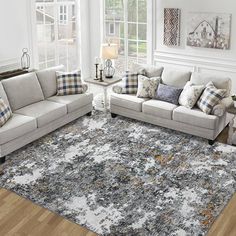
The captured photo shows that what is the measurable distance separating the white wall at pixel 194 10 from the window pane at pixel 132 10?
0.58 meters

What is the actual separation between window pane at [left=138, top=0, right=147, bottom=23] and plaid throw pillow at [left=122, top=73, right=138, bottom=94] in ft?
5.16

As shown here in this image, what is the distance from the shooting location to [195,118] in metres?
5.55

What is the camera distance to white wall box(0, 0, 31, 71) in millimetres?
6344

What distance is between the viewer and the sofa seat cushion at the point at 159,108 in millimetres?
5836

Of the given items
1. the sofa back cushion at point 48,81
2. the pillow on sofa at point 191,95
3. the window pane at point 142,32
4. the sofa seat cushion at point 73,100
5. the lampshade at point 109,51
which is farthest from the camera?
the window pane at point 142,32

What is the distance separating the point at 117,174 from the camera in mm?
4715

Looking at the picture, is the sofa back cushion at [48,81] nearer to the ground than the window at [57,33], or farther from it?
nearer to the ground

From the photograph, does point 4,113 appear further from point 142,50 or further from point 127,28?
point 127,28

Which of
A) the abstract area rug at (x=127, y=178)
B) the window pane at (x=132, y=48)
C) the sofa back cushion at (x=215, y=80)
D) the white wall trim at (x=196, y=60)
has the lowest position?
the abstract area rug at (x=127, y=178)

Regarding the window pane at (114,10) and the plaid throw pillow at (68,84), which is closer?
the plaid throw pillow at (68,84)

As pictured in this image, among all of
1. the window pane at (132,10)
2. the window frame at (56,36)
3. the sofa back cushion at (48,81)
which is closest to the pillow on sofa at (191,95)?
the sofa back cushion at (48,81)

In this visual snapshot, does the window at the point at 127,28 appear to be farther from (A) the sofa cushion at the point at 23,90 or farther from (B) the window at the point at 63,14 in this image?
(A) the sofa cushion at the point at 23,90

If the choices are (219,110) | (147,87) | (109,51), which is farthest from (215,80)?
(109,51)

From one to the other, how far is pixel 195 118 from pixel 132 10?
3.08 metres
